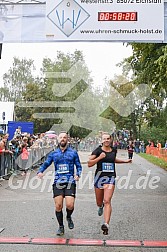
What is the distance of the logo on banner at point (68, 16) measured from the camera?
10.2 meters

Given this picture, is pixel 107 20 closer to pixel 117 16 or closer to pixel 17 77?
pixel 117 16

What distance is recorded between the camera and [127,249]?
21.3 ft

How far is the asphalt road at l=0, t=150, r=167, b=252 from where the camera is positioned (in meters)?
7.30

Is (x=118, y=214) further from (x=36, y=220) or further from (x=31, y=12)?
(x=31, y=12)

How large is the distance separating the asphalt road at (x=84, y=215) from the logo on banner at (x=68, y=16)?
4.15 meters

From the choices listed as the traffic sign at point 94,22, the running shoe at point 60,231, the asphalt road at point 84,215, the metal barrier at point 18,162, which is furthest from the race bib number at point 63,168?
the metal barrier at point 18,162

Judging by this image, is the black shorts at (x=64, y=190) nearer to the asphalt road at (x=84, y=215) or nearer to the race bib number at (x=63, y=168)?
the race bib number at (x=63, y=168)

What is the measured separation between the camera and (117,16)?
10.1 metres

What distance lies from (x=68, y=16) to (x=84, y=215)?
454cm

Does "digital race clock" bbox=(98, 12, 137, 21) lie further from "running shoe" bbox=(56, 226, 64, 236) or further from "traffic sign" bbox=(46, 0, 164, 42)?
"running shoe" bbox=(56, 226, 64, 236)

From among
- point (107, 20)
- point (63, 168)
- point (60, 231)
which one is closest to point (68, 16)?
point (107, 20)

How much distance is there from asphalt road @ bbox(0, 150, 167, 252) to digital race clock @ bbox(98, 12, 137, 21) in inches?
171

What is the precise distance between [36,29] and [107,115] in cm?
5515

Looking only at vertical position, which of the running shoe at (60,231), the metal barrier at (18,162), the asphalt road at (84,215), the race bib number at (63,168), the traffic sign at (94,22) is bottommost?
the asphalt road at (84,215)
